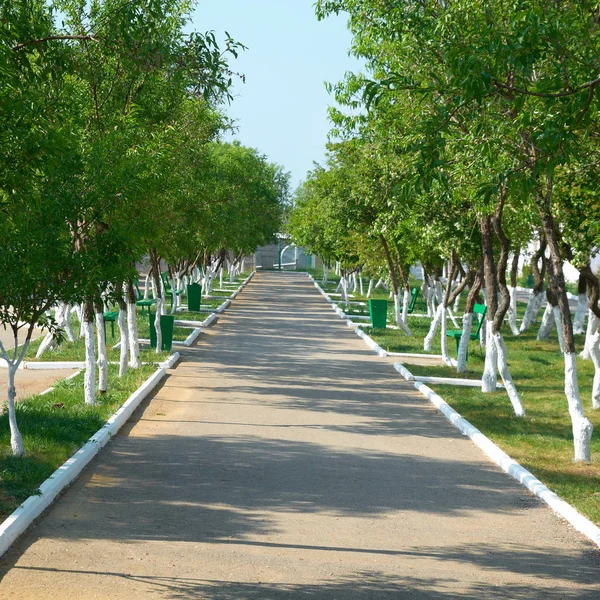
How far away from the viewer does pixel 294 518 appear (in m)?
8.30

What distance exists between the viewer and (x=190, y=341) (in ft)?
80.7

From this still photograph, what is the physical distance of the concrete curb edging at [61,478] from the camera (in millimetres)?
7243

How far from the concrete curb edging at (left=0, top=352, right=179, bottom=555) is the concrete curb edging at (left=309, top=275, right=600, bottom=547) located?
4.33 m

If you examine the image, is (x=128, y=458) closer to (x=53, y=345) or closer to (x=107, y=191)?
(x=107, y=191)

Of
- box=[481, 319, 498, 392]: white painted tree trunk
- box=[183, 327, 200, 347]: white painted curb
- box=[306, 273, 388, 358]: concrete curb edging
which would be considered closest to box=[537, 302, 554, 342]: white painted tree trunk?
box=[306, 273, 388, 358]: concrete curb edging

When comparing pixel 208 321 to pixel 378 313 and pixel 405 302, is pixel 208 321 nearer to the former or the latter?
pixel 378 313

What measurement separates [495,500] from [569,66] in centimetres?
396

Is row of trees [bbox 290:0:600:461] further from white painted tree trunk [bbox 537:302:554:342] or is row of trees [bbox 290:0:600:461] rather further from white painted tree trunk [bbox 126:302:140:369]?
white painted tree trunk [bbox 126:302:140:369]

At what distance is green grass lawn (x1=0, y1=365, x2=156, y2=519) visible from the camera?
8.66 m

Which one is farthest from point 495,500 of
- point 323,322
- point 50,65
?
point 323,322

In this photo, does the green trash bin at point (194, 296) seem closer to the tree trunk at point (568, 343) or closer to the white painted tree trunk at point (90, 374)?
the white painted tree trunk at point (90, 374)

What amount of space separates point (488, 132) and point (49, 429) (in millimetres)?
5850

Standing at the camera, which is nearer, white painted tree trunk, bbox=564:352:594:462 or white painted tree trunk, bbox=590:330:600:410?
white painted tree trunk, bbox=564:352:594:462

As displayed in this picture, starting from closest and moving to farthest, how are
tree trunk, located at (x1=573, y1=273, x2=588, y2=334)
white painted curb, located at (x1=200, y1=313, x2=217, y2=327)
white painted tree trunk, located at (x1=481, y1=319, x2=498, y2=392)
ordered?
white painted tree trunk, located at (x1=481, y1=319, x2=498, y2=392)
tree trunk, located at (x1=573, y1=273, x2=588, y2=334)
white painted curb, located at (x1=200, y1=313, x2=217, y2=327)
